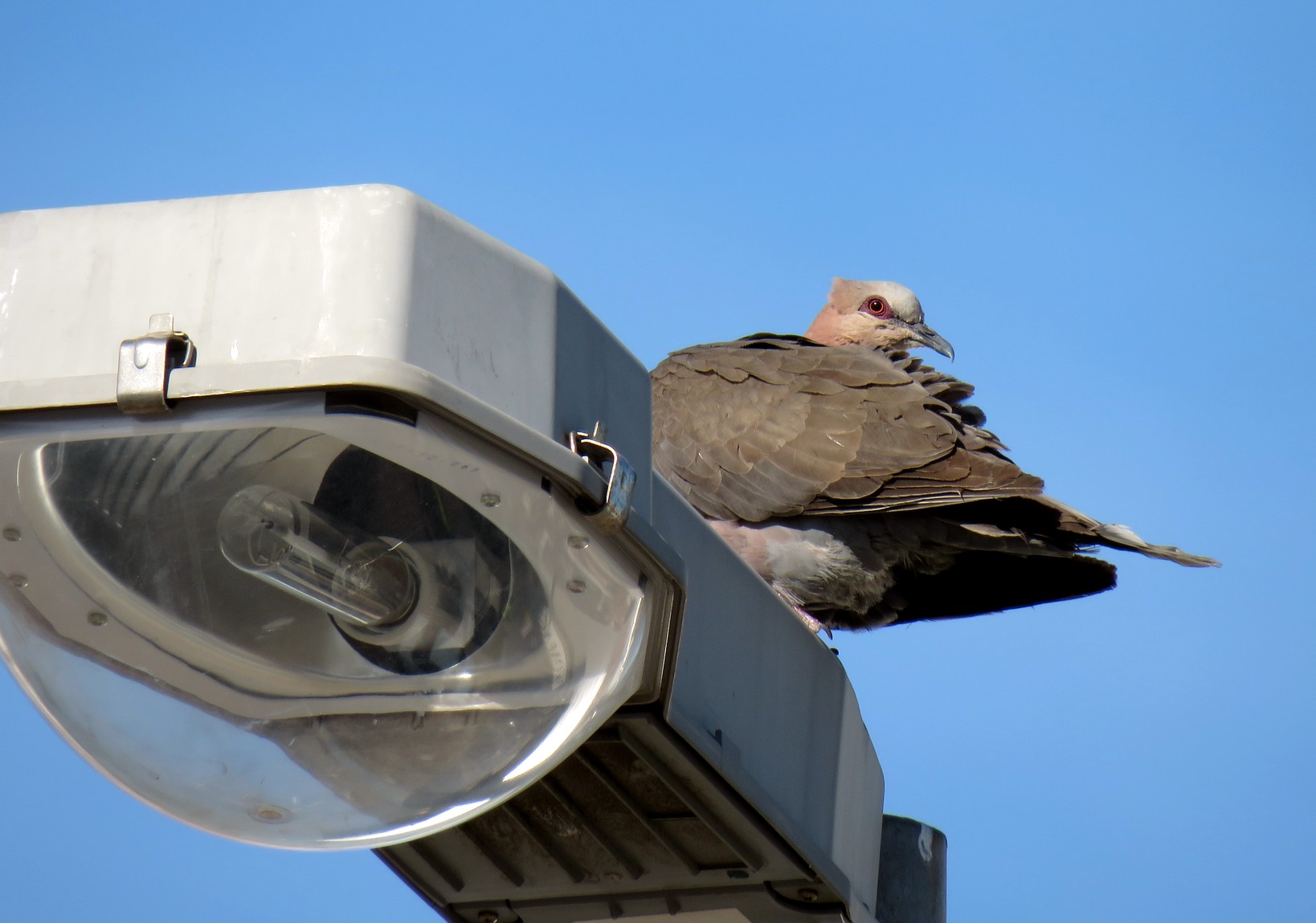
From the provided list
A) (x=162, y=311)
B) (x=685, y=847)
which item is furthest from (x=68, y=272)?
(x=685, y=847)

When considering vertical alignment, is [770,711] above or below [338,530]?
below

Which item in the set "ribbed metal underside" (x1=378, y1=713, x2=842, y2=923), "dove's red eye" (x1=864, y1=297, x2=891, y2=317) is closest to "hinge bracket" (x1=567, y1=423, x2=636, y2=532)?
"ribbed metal underside" (x1=378, y1=713, x2=842, y2=923)

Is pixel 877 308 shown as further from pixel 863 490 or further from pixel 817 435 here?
pixel 863 490

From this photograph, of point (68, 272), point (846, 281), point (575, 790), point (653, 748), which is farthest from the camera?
point (846, 281)

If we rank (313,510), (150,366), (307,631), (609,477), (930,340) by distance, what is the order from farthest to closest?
1. (930,340)
2. (307,631)
3. (313,510)
4. (609,477)
5. (150,366)

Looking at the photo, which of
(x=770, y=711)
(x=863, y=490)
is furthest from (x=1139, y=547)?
(x=770, y=711)

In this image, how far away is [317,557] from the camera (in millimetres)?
1878

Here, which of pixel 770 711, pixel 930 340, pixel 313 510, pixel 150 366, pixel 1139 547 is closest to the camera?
pixel 150 366

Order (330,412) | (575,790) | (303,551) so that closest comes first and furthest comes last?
(330,412)
(303,551)
(575,790)

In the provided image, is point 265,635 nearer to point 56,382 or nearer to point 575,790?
point 56,382

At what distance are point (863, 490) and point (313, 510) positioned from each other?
364cm

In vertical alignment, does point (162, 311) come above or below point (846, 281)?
below

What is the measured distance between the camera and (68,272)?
63.5 inches

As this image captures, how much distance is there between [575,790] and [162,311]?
1138 mm
